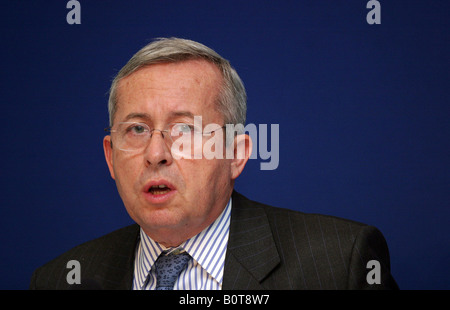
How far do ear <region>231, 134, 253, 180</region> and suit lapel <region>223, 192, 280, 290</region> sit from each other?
121mm

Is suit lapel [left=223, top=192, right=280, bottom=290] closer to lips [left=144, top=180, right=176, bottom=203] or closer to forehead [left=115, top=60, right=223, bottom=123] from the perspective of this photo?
lips [left=144, top=180, right=176, bottom=203]

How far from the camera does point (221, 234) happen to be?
204cm

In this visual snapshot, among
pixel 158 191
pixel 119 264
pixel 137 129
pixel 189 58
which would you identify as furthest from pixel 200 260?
pixel 189 58

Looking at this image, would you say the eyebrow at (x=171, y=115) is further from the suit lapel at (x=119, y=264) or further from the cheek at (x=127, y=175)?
the suit lapel at (x=119, y=264)

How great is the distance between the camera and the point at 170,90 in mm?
1906

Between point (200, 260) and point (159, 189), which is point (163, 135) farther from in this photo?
point (200, 260)

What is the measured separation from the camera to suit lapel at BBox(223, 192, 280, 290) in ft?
6.22

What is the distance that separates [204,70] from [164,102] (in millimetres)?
222

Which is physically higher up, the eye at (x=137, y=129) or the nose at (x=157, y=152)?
the eye at (x=137, y=129)

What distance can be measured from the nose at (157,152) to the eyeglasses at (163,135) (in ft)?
0.05

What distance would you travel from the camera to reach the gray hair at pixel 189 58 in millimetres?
1987

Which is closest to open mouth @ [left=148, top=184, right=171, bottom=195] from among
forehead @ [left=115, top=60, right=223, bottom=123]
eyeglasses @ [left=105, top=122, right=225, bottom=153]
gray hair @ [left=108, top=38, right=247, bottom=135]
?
eyeglasses @ [left=105, top=122, right=225, bottom=153]

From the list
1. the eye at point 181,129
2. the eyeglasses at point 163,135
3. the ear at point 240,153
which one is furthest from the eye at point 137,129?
the ear at point 240,153

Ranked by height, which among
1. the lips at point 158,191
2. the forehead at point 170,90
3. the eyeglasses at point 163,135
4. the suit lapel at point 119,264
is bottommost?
the suit lapel at point 119,264
